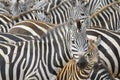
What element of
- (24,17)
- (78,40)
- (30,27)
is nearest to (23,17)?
(24,17)

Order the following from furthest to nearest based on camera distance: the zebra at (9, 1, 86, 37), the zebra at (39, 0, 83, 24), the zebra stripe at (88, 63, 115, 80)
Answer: the zebra at (39, 0, 83, 24)
the zebra at (9, 1, 86, 37)
the zebra stripe at (88, 63, 115, 80)

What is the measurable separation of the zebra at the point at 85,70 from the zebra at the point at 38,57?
0.62 feet

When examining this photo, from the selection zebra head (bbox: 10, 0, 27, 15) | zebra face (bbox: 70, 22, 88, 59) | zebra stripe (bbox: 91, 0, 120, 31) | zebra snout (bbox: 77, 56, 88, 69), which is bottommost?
zebra snout (bbox: 77, 56, 88, 69)

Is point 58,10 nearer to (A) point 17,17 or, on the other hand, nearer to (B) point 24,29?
(A) point 17,17

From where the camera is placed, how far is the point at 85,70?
479 centimetres

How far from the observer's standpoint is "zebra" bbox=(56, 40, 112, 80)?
189 inches

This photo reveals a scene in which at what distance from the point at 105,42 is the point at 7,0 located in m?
5.58

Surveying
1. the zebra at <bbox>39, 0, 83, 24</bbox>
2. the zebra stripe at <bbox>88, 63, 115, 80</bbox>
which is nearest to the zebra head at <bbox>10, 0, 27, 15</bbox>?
the zebra at <bbox>39, 0, 83, 24</bbox>

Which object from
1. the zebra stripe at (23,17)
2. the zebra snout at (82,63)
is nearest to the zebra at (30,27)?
the zebra stripe at (23,17)

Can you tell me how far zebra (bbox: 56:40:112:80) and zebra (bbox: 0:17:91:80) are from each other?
0.19 m

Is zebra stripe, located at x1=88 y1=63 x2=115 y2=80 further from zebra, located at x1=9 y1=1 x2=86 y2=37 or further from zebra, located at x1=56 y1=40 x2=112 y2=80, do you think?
zebra, located at x1=9 y1=1 x2=86 y2=37

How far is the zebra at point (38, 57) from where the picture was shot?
17.7 feet

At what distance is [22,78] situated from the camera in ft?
17.8

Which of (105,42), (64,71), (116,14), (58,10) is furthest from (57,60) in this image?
(58,10)
